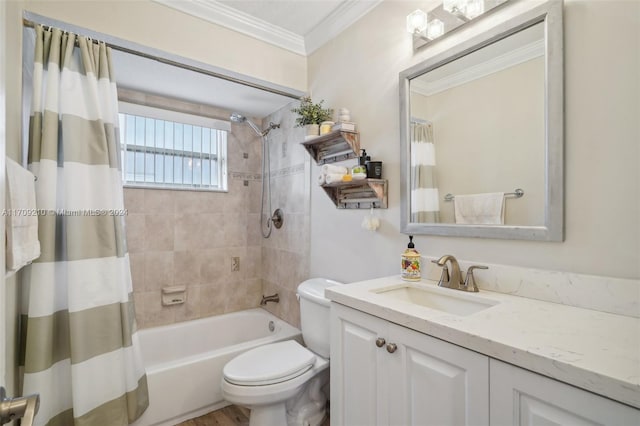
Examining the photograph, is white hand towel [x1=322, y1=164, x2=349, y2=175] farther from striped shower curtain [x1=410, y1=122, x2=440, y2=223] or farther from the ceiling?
the ceiling

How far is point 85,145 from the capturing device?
1.50m

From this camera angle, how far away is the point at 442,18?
1.43 metres

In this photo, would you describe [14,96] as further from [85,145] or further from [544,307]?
[544,307]

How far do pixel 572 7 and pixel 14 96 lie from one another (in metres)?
2.12

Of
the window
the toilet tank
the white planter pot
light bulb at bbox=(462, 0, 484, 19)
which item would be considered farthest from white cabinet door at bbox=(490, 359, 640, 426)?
the window

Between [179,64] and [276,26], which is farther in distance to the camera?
[276,26]

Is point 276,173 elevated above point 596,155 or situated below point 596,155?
above

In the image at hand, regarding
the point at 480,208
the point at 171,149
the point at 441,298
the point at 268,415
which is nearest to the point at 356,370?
the point at 441,298

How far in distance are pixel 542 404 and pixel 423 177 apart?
1046mm

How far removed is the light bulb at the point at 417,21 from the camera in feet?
4.75

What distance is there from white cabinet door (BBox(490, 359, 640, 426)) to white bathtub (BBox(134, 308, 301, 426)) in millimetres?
1619

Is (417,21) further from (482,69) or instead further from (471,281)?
(471,281)

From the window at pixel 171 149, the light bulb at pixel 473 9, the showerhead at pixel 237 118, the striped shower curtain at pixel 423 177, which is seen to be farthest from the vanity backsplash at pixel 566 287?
the window at pixel 171 149

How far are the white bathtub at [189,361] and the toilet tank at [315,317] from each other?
0.40 metres
